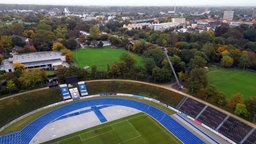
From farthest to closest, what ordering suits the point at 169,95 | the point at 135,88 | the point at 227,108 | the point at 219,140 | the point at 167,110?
the point at 135,88 → the point at 169,95 → the point at 167,110 → the point at 227,108 → the point at 219,140

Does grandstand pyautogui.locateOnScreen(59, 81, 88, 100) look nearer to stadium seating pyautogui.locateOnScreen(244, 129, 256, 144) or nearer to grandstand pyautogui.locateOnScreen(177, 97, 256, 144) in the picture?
grandstand pyautogui.locateOnScreen(177, 97, 256, 144)

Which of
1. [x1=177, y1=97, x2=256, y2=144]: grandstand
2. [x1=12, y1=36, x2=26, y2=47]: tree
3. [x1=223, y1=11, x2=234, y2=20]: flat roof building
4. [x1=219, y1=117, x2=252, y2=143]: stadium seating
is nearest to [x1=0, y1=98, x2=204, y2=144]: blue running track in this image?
[x1=177, y1=97, x2=256, y2=144]: grandstand

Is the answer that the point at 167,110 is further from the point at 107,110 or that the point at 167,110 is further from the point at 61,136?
the point at 61,136

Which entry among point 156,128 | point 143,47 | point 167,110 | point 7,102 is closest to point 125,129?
point 156,128

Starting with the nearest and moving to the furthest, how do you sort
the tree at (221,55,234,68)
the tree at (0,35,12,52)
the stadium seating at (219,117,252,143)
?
the stadium seating at (219,117,252,143) < the tree at (221,55,234,68) < the tree at (0,35,12,52)

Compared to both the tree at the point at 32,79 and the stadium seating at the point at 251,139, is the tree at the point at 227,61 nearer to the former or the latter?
the stadium seating at the point at 251,139

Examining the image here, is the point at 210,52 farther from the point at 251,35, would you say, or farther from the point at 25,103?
the point at 25,103
